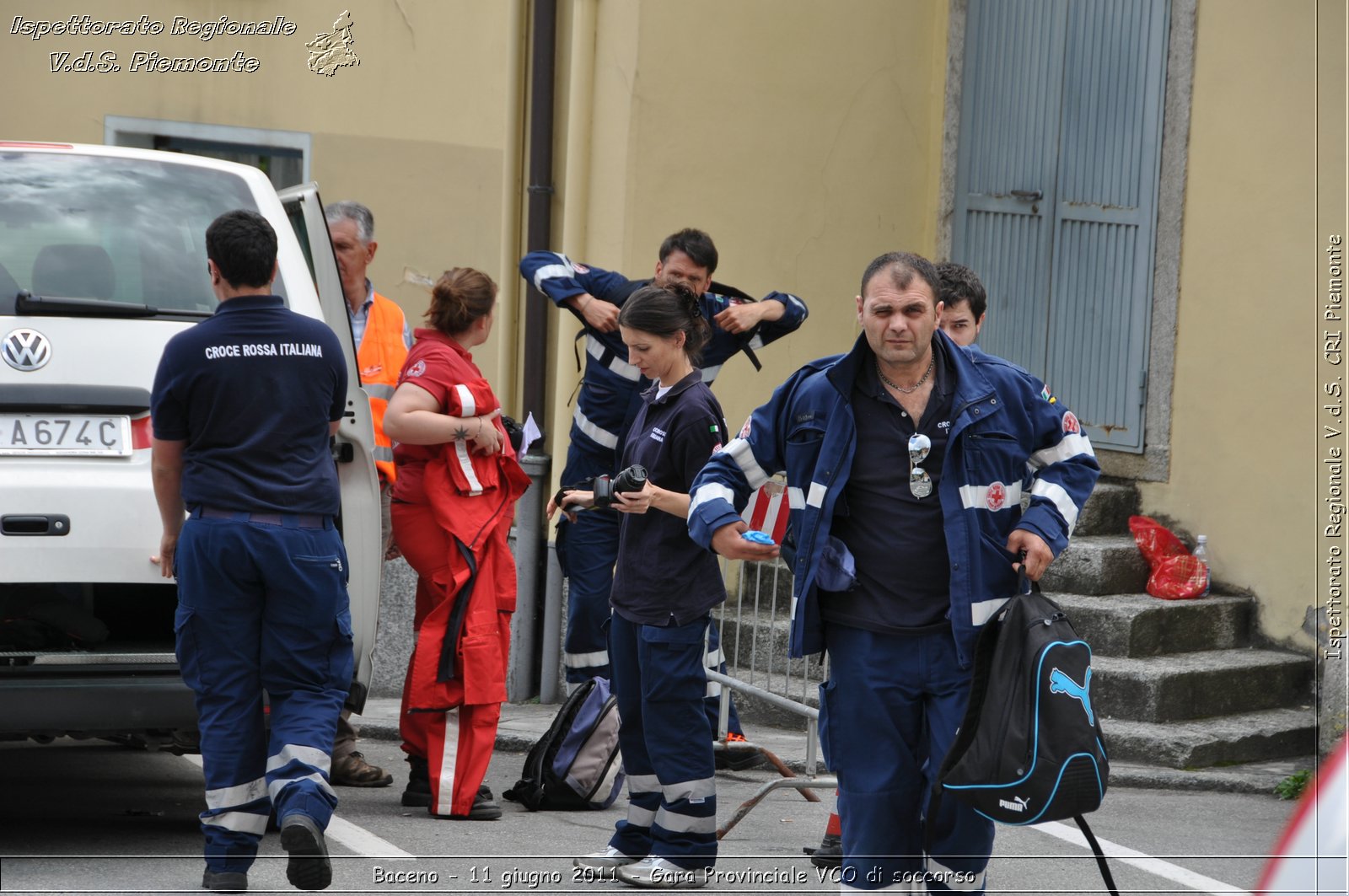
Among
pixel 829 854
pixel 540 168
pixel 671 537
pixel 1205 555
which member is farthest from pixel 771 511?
pixel 540 168

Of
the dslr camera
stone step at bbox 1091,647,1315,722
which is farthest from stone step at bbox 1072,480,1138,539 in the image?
the dslr camera

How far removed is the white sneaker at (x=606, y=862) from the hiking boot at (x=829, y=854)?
611mm

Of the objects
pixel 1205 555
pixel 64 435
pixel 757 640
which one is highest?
pixel 64 435

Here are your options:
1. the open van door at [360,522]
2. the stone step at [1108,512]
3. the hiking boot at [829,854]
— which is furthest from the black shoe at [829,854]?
the stone step at [1108,512]

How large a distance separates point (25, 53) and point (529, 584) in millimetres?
5756

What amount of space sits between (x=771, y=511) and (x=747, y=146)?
288 cm

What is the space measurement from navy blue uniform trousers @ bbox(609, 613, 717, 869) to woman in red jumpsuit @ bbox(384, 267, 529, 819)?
0.87 m

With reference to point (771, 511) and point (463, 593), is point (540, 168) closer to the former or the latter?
point (771, 511)

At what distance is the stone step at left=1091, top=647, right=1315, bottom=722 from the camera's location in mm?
7160

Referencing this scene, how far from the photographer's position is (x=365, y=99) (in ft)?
36.9

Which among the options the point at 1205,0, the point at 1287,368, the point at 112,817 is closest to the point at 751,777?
the point at 112,817

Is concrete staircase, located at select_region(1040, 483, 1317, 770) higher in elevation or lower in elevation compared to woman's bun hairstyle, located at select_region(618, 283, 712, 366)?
lower

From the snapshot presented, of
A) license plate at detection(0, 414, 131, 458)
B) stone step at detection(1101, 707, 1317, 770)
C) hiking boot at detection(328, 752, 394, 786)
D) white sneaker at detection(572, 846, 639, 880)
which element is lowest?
hiking boot at detection(328, 752, 394, 786)

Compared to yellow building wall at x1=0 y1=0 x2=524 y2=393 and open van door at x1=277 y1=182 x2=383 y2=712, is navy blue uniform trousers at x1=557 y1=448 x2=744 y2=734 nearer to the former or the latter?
open van door at x1=277 y1=182 x2=383 y2=712
